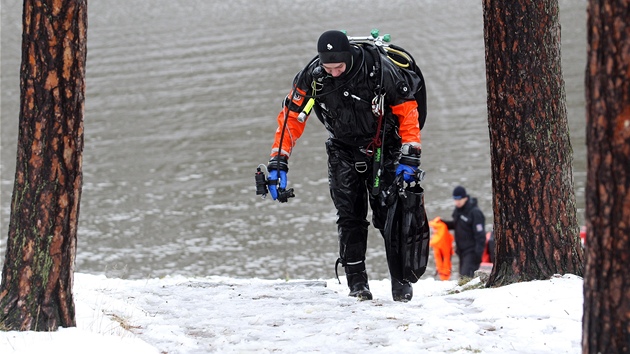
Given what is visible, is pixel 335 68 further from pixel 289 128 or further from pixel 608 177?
pixel 608 177

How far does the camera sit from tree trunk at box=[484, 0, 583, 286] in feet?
21.1

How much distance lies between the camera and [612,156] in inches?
147

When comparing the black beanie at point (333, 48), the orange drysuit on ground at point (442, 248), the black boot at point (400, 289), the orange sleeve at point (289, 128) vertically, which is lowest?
the orange drysuit on ground at point (442, 248)

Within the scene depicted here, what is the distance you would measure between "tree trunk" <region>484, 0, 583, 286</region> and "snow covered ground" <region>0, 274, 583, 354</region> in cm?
27

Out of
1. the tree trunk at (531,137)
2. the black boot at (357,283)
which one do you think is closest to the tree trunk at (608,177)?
the tree trunk at (531,137)

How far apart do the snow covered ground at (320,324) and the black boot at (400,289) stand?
0.40m

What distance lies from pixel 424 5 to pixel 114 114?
1614 centimetres

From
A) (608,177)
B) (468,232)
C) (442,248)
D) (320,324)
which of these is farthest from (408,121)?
(442,248)

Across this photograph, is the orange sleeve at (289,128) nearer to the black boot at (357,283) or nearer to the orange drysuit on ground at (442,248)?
the black boot at (357,283)

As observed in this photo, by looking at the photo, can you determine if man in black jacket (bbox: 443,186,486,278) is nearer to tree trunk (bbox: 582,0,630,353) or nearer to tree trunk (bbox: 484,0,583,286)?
tree trunk (bbox: 484,0,583,286)

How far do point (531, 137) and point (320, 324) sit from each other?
194 centimetres

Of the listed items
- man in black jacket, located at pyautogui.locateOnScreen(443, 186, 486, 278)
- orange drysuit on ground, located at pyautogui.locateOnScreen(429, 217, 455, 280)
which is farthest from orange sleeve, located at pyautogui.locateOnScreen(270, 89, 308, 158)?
orange drysuit on ground, located at pyautogui.locateOnScreen(429, 217, 455, 280)

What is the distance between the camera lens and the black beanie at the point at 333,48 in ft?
21.5

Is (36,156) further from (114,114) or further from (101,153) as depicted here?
(114,114)
